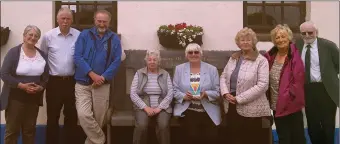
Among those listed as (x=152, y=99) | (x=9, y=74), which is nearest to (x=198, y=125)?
(x=152, y=99)

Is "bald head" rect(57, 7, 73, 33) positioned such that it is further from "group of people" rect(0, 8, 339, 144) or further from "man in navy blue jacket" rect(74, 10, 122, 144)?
"man in navy blue jacket" rect(74, 10, 122, 144)

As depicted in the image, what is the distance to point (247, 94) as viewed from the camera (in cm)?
459

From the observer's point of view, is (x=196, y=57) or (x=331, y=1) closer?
(x=196, y=57)

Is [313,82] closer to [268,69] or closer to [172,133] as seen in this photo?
[268,69]

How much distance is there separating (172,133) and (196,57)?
1.12 m

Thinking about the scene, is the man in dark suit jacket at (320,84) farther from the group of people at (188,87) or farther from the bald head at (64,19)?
the bald head at (64,19)

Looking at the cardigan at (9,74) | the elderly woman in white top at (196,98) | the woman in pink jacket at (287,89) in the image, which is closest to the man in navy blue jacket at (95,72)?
the cardigan at (9,74)

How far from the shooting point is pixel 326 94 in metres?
→ 4.71

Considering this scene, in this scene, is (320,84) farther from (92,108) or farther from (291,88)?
(92,108)

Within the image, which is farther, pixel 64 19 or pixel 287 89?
pixel 64 19

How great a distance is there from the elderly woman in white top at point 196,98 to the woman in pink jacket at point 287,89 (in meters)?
0.67

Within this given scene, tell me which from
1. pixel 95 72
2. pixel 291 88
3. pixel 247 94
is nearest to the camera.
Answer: pixel 291 88

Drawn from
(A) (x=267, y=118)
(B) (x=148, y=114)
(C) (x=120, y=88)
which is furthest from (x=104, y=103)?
(A) (x=267, y=118)

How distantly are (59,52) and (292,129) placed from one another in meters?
2.80
